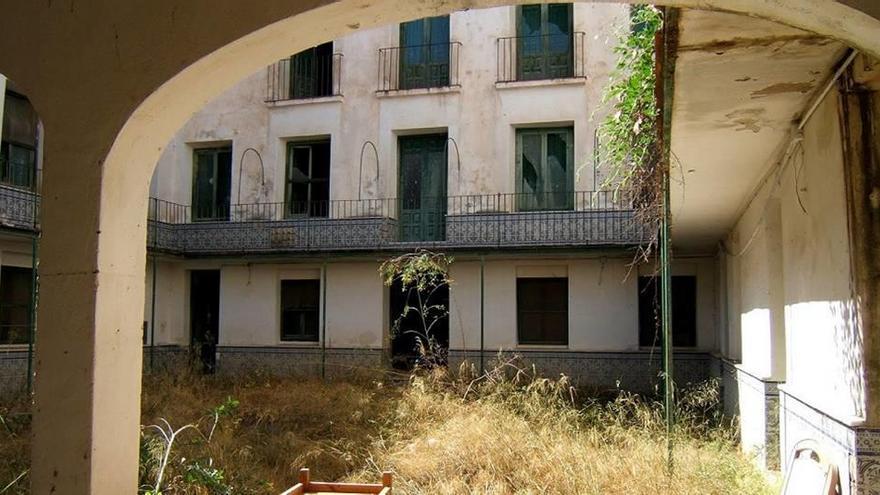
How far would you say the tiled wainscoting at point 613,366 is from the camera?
51.9 feet

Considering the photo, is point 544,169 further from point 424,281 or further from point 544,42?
point 424,281

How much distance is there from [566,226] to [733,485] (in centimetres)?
1014

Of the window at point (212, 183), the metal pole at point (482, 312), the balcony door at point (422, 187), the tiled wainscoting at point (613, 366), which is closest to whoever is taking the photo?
the tiled wainscoting at point (613, 366)

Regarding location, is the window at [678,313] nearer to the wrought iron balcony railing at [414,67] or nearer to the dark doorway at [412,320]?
the dark doorway at [412,320]

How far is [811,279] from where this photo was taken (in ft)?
17.1

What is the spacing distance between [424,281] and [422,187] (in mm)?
4779

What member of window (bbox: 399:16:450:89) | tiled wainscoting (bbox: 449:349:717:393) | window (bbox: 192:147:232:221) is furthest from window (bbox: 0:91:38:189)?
tiled wainscoting (bbox: 449:349:717:393)

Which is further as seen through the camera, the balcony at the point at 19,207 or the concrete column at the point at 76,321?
the balcony at the point at 19,207

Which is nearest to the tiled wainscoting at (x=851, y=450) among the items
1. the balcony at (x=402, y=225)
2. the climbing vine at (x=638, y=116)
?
the climbing vine at (x=638, y=116)

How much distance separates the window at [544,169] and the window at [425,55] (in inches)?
95.9

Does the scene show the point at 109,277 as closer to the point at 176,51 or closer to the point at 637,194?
the point at 176,51

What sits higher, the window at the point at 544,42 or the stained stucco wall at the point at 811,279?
the window at the point at 544,42

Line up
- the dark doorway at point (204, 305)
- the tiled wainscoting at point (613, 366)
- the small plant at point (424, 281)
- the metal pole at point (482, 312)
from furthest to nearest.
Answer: the dark doorway at point (204, 305) → the metal pole at point (482, 312) → the tiled wainscoting at point (613, 366) → the small plant at point (424, 281)

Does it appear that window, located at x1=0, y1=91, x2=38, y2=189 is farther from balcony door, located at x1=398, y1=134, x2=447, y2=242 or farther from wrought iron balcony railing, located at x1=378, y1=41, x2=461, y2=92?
balcony door, located at x1=398, y1=134, x2=447, y2=242
